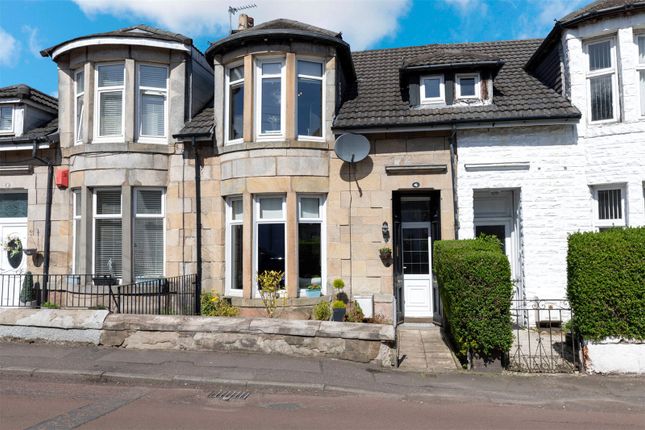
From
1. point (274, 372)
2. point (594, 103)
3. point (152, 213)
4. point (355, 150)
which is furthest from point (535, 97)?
point (152, 213)

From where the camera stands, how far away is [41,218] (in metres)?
12.6

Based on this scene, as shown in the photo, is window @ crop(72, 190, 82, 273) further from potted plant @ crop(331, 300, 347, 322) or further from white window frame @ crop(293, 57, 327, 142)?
potted plant @ crop(331, 300, 347, 322)

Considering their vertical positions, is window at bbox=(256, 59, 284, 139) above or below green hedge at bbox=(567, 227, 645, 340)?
above

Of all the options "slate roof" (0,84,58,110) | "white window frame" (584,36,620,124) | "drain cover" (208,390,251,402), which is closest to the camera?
"drain cover" (208,390,251,402)

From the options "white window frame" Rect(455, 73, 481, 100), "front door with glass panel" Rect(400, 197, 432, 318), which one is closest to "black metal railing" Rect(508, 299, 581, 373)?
"front door with glass panel" Rect(400, 197, 432, 318)

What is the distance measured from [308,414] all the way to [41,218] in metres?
10.0

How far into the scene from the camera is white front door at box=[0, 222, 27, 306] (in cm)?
1269

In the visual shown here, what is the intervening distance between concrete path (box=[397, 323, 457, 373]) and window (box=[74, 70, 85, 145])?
9.29 metres

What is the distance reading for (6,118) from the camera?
1331 cm

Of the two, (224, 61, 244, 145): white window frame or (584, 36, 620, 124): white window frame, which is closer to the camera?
(584, 36, 620, 124): white window frame

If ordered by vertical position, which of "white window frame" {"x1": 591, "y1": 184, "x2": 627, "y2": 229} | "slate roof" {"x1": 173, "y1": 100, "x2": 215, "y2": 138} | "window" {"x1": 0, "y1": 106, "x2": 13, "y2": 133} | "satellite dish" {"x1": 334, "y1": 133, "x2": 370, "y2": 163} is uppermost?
"window" {"x1": 0, "y1": 106, "x2": 13, "y2": 133}

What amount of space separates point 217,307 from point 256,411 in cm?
541

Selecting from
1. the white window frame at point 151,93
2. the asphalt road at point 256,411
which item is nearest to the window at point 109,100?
the white window frame at point 151,93

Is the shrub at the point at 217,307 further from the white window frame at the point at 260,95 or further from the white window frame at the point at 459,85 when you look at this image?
the white window frame at the point at 459,85
